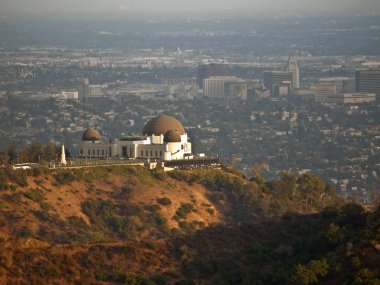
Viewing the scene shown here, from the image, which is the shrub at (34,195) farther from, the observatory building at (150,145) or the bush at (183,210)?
the observatory building at (150,145)

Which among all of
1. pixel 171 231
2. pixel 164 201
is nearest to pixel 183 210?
pixel 164 201

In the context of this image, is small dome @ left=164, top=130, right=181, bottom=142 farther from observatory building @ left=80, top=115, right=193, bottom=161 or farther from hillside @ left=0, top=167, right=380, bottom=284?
hillside @ left=0, top=167, right=380, bottom=284

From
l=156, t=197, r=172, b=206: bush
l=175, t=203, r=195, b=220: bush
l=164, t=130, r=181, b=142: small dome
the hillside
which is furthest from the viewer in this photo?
l=164, t=130, r=181, b=142: small dome

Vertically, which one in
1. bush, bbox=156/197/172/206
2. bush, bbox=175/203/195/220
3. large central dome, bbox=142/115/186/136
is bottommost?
bush, bbox=175/203/195/220

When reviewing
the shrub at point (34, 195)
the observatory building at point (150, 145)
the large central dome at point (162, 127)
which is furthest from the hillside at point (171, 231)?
the large central dome at point (162, 127)

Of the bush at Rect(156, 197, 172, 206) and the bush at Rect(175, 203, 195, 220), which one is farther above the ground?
the bush at Rect(156, 197, 172, 206)

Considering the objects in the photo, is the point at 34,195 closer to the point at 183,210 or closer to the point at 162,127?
the point at 183,210

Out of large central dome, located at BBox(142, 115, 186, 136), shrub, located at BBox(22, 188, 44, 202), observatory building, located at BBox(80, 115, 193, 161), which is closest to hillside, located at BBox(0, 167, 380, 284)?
shrub, located at BBox(22, 188, 44, 202)

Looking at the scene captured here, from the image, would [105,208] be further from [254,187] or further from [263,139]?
[263,139]
